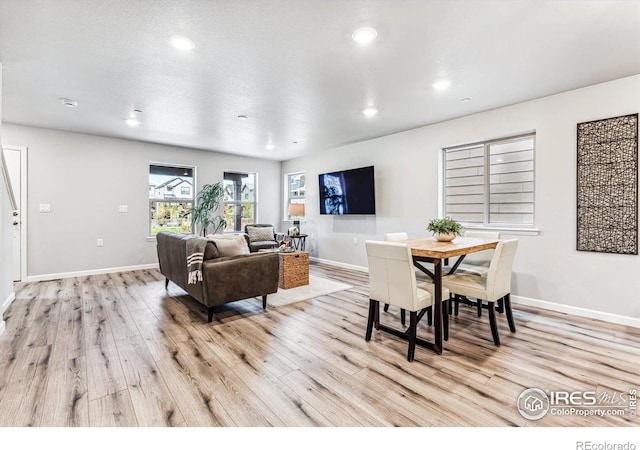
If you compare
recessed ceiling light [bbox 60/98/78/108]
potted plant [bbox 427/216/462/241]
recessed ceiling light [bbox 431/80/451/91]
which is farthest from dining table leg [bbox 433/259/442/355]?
recessed ceiling light [bbox 60/98/78/108]

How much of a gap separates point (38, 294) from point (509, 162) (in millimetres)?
6387

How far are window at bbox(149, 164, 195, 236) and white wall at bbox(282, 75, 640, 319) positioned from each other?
13.9 feet

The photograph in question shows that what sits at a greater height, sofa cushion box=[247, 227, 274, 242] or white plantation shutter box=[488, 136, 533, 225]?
white plantation shutter box=[488, 136, 533, 225]

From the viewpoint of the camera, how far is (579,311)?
3.23m

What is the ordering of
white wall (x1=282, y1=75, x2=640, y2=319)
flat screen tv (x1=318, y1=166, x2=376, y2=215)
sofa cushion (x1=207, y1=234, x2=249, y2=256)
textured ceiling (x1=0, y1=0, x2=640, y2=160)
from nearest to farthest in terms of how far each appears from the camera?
textured ceiling (x1=0, y1=0, x2=640, y2=160) < white wall (x1=282, y1=75, x2=640, y2=319) < sofa cushion (x1=207, y1=234, x2=249, y2=256) < flat screen tv (x1=318, y1=166, x2=376, y2=215)

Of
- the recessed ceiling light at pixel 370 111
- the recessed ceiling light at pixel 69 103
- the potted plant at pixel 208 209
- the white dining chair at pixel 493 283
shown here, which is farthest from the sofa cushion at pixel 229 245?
the potted plant at pixel 208 209

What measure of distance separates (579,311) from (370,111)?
10.7 feet

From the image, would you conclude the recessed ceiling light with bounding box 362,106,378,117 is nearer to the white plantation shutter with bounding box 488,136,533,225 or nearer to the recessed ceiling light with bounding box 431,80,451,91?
the recessed ceiling light with bounding box 431,80,451,91

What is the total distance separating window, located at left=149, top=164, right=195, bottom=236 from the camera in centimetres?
595

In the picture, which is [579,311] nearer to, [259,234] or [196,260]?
[196,260]

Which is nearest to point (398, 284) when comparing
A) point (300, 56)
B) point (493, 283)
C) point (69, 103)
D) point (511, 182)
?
point (493, 283)

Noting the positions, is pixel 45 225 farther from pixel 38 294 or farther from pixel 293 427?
pixel 293 427

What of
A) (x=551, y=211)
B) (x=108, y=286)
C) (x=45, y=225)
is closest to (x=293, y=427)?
(x=551, y=211)

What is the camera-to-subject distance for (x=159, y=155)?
589 centimetres
